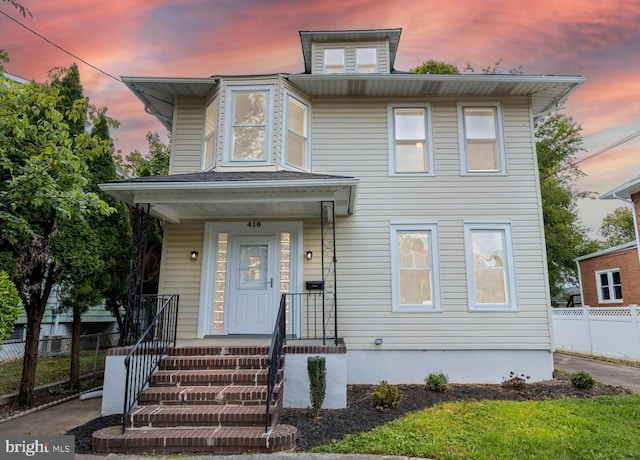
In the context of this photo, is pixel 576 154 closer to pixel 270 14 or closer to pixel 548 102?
pixel 548 102

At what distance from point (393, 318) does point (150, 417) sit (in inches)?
179

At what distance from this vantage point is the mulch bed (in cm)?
448

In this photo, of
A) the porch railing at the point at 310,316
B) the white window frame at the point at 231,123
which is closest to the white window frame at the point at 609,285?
the porch railing at the point at 310,316

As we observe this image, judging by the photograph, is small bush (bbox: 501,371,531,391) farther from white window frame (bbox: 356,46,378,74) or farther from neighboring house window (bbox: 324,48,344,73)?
neighboring house window (bbox: 324,48,344,73)

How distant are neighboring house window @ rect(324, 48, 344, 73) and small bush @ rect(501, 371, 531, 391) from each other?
25.0ft

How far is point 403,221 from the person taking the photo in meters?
7.66

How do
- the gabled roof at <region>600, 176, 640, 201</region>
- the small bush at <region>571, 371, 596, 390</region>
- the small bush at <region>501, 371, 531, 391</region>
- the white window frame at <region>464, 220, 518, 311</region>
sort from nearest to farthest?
the small bush at <region>571, 371, 596, 390</region>
the small bush at <region>501, 371, 531, 391</region>
the white window frame at <region>464, 220, 518, 311</region>
the gabled roof at <region>600, 176, 640, 201</region>

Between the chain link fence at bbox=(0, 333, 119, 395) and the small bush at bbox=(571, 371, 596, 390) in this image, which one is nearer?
the small bush at bbox=(571, 371, 596, 390)

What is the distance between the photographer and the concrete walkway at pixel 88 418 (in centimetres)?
380

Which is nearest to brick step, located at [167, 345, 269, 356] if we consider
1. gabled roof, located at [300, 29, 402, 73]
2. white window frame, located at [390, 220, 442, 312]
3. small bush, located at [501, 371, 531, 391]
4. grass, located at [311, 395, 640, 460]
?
grass, located at [311, 395, 640, 460]

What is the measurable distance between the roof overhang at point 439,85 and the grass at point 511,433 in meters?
5.94

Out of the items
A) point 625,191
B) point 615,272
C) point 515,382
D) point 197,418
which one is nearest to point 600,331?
point 625,191

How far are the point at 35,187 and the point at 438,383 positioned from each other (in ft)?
22.4

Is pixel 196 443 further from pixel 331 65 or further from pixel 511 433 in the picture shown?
pixel 331 65
